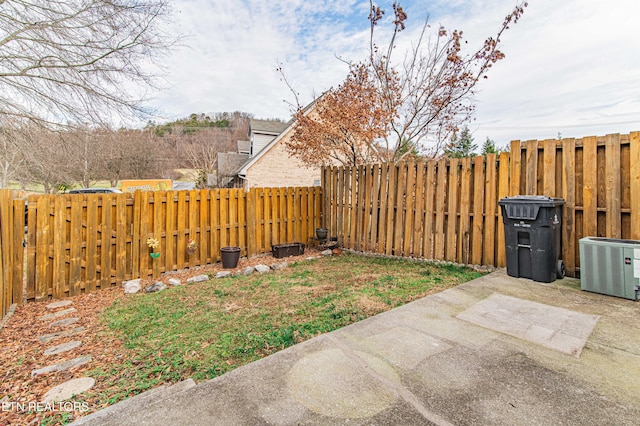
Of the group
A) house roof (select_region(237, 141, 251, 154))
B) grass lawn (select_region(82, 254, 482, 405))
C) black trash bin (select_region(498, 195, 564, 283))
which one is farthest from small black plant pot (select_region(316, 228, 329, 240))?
house roof (select_region(237, 141, 251, 154))

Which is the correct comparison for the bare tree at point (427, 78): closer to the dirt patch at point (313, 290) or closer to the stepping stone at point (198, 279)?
the dirt patch at point (313, 290)

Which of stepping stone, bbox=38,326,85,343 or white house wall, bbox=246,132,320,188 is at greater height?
white house wall, bbox=246,132,320,188

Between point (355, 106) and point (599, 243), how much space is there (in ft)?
17.8

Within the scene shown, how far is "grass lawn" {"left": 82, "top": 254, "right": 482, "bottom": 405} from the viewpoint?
98.7 inches

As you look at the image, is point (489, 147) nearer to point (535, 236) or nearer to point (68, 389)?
point (535, 236)

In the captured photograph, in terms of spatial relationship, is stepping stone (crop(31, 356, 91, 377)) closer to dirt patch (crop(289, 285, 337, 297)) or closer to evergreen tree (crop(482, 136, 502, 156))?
dirt patch (crop(289, 285, 337, 297))

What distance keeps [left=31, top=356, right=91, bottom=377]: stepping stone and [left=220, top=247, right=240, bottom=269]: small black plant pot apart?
357cm

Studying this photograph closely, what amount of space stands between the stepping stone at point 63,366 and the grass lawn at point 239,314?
327 millimetres

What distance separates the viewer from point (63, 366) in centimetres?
268

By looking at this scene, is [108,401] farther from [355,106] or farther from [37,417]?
[355,106]

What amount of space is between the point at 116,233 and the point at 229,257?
2130 mm

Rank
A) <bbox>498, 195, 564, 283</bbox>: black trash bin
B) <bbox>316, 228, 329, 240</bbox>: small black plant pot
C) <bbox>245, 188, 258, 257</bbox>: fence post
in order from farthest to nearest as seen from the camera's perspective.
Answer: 1. <bbox>316, 228, 329, 240</bbox>: small black plant pot
2. <bbox>245, 188, 258, 257</bbox>: fence post
3. <bbox>498, 195, 564, 283</bbox>: black trash bin

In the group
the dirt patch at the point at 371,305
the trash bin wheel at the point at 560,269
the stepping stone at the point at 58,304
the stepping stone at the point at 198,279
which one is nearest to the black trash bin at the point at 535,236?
the trash bin wheel at the point at 560,269

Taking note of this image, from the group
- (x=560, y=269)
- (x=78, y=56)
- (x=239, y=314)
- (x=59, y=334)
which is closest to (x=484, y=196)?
(x=560, y=269)
